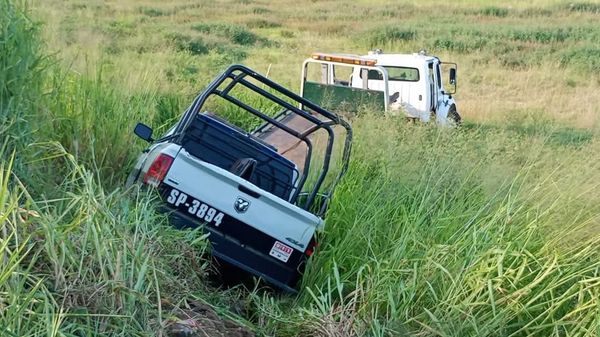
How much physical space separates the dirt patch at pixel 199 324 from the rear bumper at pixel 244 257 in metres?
0.78

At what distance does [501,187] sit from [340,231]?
1034 mm

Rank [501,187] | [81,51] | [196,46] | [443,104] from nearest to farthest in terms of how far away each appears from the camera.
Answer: [501,187] < [81,51] < [443,104] < [196,46]

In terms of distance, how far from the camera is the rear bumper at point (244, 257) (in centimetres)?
397

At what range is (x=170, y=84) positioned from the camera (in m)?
8.62

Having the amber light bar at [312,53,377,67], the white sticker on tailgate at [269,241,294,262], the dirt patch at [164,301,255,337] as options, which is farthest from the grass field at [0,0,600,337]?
the amber light bar at [312,53,377,67]

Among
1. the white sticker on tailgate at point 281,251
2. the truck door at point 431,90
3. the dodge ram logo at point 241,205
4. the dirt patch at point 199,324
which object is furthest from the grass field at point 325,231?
the truck door at point 431,90

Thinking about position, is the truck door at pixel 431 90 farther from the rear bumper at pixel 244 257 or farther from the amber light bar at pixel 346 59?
the rear bumper at pixel 244 257

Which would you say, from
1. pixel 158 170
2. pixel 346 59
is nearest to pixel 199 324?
pixel 158 170

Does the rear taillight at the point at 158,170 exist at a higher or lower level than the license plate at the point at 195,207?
higher

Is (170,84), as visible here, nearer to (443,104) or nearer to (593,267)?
(443,104)

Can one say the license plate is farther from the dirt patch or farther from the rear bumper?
the dirt patch

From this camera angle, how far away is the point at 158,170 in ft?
13.0

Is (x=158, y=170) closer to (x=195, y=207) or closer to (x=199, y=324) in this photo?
(x=195, y=207)

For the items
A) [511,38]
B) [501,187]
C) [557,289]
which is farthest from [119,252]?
[511,38]
